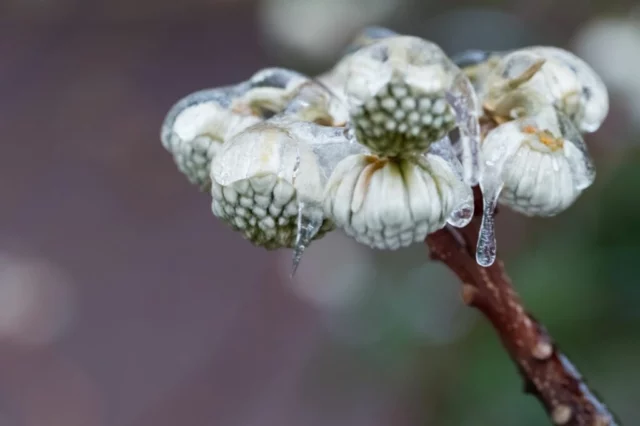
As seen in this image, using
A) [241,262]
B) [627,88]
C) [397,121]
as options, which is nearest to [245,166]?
[397,121]

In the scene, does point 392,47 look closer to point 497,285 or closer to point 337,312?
point 497,285

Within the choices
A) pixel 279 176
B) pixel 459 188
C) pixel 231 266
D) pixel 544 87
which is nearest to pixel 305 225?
pixel 279 176

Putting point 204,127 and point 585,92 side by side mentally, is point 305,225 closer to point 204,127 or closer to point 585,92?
point 204,127

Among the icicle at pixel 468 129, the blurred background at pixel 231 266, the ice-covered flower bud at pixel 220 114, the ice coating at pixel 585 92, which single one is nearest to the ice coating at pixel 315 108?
the ice-covered flower bud at pixel 220 114

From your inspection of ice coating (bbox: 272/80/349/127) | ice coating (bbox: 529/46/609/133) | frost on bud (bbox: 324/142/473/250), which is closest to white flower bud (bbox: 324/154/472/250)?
frost on bud (bbox: 324/142/473/250)

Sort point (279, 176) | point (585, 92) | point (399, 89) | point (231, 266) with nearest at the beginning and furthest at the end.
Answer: point (399, 89)
point (279, 176)
point (585, 92)
point (231, 266)

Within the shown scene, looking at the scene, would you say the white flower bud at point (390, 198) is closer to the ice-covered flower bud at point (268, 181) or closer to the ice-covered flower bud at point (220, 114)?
the ice-covered flower bud at point (268, 181)

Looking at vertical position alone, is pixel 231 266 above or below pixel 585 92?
below
